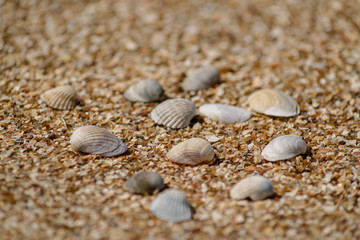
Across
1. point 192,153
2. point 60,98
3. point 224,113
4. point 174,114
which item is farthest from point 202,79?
point 60,98

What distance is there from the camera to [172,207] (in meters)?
2.50

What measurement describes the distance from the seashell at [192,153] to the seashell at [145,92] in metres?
0.94

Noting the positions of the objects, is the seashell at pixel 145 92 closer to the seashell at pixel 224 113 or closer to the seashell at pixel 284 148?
the seashell at pixel 224 113

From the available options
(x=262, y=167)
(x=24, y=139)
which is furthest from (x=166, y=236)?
(x=24, y=139)

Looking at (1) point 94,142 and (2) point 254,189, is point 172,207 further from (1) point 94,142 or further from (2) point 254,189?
(1) point 94,142

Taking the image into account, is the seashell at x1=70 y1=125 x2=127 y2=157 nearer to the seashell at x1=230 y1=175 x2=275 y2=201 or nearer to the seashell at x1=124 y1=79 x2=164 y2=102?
the seashell at x1=124 y1=79 x2=164 y2=102

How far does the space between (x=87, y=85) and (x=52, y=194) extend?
175 centimetres

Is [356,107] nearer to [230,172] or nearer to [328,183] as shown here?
[328,183]

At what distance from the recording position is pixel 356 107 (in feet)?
12.5

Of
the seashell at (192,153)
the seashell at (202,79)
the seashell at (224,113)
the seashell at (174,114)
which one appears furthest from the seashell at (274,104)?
the seashell at (192,153)

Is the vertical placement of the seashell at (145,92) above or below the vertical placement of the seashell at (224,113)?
above

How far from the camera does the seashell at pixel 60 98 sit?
3629 mm

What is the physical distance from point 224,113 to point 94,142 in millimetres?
1308

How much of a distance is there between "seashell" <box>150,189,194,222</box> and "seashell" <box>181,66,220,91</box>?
1723 millimetres
